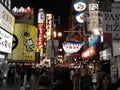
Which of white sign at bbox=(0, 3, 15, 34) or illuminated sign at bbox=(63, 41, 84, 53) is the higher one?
illuminated sign at bbox=(63, 41, 84, 53)

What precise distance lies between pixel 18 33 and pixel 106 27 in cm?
2506

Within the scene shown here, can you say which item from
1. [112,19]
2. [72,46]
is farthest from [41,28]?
[112,19]

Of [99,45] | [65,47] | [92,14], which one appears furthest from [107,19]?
[99,45]

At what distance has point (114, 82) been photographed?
15.6 metres

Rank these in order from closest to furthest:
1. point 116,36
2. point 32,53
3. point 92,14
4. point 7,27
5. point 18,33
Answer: point 116,36
point 7,27
point 92,14
point 18,33
point 32,53

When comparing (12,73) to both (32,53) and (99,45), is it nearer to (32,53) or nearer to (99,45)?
(32,53)

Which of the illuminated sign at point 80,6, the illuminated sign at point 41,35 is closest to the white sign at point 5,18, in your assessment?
the illuminated sign at point 80,6

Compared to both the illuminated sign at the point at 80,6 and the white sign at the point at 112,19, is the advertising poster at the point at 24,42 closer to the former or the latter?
the illuminated sign at the point at 80,6

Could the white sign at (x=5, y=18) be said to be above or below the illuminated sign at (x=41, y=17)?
below

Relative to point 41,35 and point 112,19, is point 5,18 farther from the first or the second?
point 41,35

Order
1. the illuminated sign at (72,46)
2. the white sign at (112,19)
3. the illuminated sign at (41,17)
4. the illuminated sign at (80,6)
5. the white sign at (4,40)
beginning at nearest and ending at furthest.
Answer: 1. the white sign at (112,19)
2. the white sign at (4,40)
3. the illuminated sign at (72,46)
4. the illuminated sign at (80,6)
5. the illuminated sign at (41,17)

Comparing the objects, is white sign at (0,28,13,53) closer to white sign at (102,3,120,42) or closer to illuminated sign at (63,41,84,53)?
white sign at (102,3,120,42)

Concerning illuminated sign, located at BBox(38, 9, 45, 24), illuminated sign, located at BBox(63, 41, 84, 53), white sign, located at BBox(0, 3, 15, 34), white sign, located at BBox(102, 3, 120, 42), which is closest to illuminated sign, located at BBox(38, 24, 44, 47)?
illuminated sign, located at BBox(38, 9, 45, 24)

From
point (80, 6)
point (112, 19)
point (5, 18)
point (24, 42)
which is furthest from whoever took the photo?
point (24, 42)
